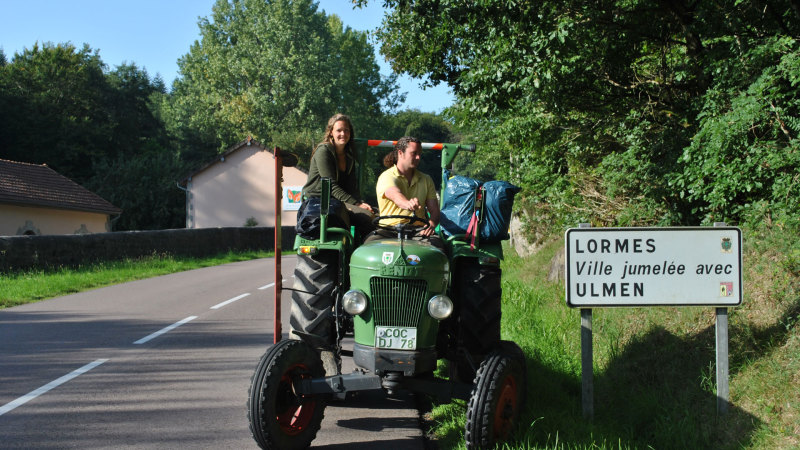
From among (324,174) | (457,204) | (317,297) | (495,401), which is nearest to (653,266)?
(457,204)

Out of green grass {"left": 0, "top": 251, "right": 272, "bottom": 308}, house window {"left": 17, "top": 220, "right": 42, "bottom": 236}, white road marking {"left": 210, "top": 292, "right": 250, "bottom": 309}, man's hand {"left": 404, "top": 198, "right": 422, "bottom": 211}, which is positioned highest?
house window {"left": 17, "top": 220, "right": 42, "bottom": 236}

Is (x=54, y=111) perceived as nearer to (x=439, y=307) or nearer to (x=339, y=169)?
(x=339, y=169)

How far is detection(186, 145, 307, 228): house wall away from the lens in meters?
50.8

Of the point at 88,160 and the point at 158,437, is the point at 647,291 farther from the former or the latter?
the point at 88,160

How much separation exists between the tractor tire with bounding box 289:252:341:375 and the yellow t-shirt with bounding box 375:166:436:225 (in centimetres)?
69

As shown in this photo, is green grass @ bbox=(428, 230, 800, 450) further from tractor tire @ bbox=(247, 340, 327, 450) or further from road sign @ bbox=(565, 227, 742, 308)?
tractor tire @ bbox=(247, 340, 327, 450)

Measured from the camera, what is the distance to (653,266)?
5555 millimetres

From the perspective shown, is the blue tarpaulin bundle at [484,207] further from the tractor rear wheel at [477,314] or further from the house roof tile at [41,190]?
the house roof tile at [41,190]

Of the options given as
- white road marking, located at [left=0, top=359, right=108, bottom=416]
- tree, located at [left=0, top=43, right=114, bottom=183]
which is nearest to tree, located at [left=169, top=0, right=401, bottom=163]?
tree, located at [left=0, top=43, right=114, bottom=183]

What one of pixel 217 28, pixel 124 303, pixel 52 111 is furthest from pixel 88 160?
pixel 124 303

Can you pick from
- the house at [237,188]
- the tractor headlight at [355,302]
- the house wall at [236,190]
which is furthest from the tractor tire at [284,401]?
the house wall at [236,190]

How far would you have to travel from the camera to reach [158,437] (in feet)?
17.5

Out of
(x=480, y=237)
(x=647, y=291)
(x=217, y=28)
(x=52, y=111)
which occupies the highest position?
(x=217, y=28)

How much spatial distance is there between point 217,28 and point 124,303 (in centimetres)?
5831
